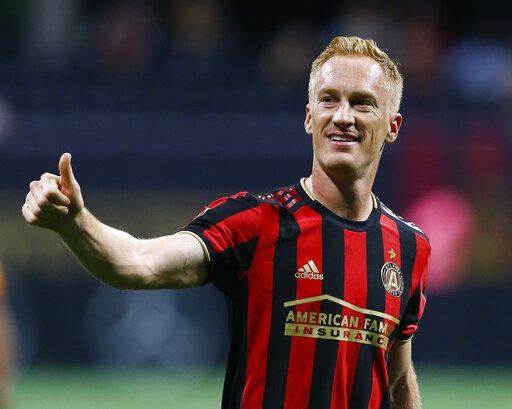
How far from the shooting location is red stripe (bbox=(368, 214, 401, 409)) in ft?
11.6

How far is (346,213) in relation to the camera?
12.0ft

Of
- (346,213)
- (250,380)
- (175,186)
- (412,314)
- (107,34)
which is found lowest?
(250,380)

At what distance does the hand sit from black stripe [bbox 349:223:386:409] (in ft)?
4.24

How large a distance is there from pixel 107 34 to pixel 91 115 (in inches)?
76.8

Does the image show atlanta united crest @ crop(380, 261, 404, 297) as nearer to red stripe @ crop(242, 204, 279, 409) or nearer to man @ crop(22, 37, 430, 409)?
man @ crop(22, 37, 430, 409)

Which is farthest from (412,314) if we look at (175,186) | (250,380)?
(175,186)

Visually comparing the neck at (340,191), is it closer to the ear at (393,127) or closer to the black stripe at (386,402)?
the ear at (393,127)

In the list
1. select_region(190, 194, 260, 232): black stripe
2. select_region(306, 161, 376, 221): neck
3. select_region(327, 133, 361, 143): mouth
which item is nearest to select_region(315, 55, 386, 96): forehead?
select_region(327, 133, 361, 143): mouth

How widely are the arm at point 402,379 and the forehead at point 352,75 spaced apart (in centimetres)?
107

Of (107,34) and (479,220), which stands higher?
(107,34)

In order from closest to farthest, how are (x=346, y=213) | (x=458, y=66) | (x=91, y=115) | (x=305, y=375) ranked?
(x=305, y=375), (x=346, y=213), (x=91, y=115), (x=458, y=66)

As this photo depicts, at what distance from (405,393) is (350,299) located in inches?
29.2

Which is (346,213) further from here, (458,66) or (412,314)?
(458,66)

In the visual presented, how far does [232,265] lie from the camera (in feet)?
11.0
